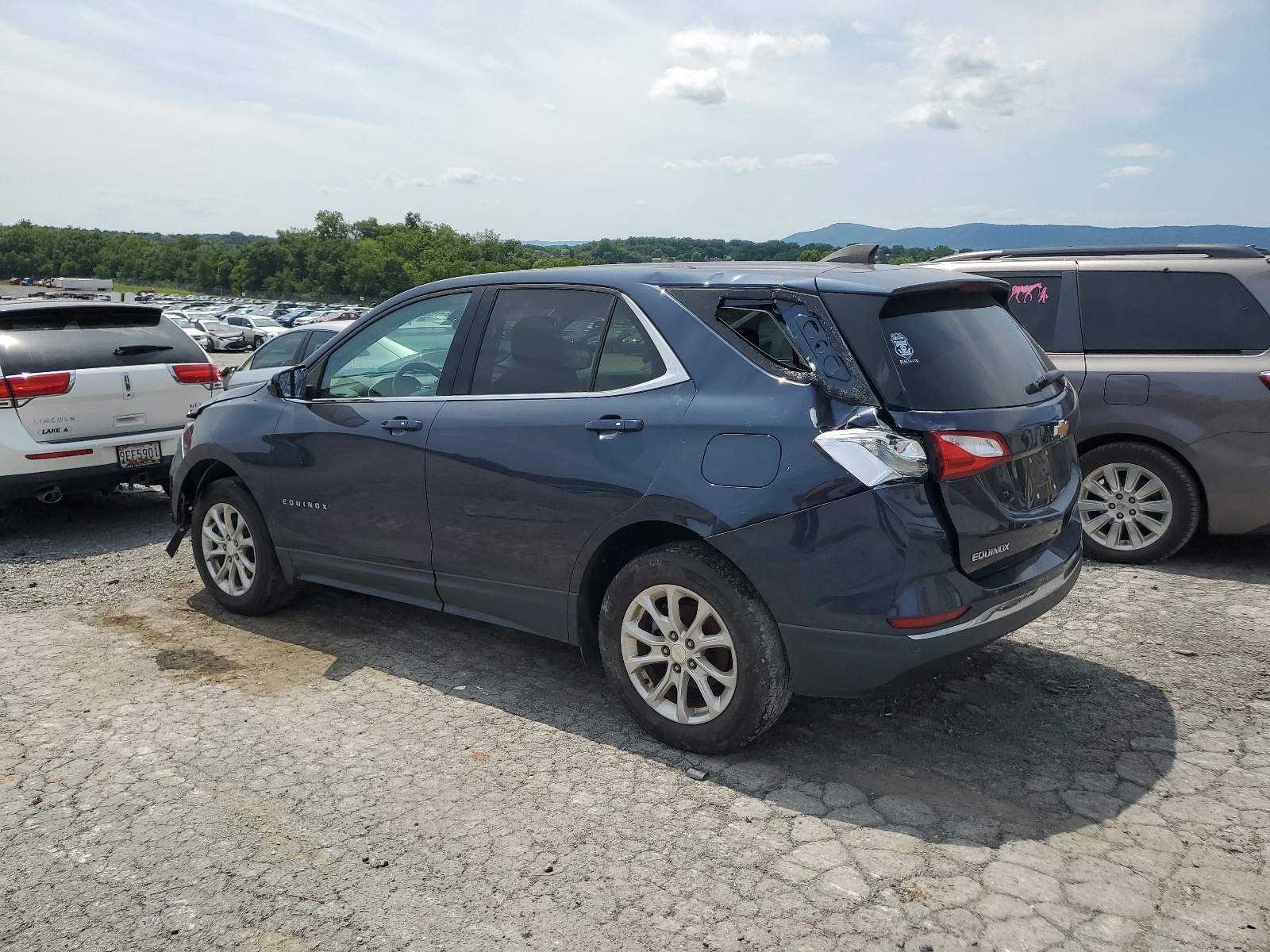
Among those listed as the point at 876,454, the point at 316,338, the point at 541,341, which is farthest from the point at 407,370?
the point at 316,338

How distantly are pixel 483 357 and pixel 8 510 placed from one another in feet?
20.4

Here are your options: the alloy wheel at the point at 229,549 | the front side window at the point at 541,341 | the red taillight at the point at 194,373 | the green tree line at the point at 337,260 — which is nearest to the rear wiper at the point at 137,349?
the red taillight at the point at 194,373

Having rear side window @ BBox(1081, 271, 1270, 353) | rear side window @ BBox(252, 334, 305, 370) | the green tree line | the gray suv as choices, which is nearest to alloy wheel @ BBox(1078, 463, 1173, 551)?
the gray suv

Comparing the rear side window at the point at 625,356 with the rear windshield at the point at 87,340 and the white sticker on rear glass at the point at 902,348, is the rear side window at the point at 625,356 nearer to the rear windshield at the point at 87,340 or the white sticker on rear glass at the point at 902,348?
the white sticker on rear glass at the point at 902,348

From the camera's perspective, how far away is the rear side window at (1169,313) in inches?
235

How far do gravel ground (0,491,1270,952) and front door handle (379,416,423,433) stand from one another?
3.66ft

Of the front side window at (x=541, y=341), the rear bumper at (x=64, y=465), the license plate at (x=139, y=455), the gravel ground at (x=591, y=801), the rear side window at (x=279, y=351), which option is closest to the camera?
the gravel ground at (x=591, y=801)

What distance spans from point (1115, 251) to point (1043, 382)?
10.4ft

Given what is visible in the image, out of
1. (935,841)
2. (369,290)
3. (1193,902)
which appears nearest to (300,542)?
(935,841)

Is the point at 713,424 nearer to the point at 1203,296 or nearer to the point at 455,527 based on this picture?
the point at 455,527

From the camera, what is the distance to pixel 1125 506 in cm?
629

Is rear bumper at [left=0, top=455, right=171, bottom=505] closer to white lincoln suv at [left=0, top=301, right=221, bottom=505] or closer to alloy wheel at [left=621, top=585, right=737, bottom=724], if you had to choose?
white lincoln suv at [left=0, top=301, right=221, bottom=505]

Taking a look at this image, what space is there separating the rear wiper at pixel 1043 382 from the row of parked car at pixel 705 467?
0.02 m

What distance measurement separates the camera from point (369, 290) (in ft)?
505
